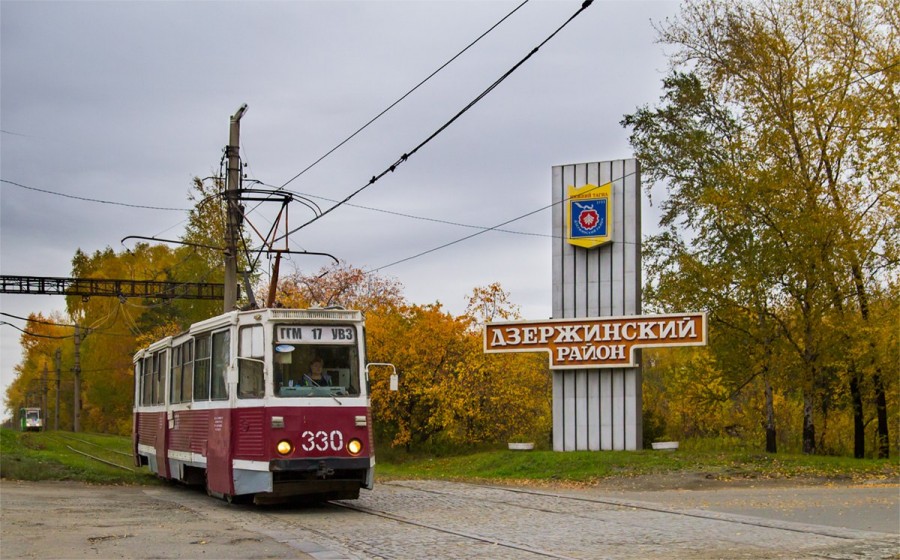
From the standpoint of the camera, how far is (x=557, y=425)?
93.1 feet

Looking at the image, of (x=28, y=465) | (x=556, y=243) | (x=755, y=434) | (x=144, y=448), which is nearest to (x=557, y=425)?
(x=556, y=243)

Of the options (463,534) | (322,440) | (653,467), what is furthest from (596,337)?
(463,534)

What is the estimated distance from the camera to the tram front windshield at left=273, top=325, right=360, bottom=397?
54.6 feet

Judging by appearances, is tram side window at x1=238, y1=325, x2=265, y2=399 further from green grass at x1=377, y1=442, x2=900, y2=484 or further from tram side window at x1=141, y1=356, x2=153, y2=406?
green grass at x1=377, y1=442, x2=900, y2=484

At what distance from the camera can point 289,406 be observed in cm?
1642

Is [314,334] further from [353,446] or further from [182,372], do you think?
[182,372]

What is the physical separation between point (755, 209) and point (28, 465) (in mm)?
Result: 20312

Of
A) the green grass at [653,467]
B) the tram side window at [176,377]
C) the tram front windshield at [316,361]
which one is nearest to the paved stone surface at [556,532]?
the tram front windshield at [316,361]

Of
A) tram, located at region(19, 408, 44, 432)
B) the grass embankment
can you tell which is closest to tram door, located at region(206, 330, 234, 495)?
the grass embankment

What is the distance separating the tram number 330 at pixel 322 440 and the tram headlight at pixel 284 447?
0.18 meters

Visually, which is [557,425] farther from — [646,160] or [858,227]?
[646,160]

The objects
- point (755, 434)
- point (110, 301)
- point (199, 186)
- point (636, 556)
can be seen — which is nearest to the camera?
point (636, 556)

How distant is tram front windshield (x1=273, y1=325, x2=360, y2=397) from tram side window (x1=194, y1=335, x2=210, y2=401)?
8.36 ft

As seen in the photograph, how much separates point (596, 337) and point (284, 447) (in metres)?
13.0
